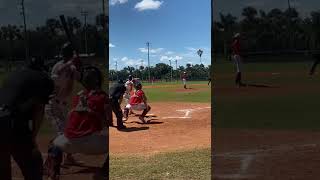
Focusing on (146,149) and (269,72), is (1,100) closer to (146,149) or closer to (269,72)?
(269,72)

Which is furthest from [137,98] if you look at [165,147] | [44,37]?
[44,37]

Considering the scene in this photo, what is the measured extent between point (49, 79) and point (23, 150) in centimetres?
56

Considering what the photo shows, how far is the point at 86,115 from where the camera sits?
411 cm

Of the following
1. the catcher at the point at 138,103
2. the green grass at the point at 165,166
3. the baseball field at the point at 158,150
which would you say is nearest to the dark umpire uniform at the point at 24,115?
the baseball field at the point at 158,150

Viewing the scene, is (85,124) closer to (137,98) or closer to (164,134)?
(164,134)

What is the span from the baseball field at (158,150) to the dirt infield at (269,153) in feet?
3.35

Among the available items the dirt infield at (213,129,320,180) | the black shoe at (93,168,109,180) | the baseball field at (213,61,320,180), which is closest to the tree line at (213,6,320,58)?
the baseball field at (213,61,320,180)

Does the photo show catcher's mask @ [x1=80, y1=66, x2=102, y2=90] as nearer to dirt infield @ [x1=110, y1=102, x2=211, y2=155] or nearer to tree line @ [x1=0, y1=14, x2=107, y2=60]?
tree line @ [x1=0, y1=14, x2=107, y2=60]

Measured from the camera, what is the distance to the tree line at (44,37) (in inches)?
158

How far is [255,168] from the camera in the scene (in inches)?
169

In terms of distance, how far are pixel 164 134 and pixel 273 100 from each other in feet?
26.8

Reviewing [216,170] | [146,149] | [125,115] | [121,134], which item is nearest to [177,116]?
[125,115]

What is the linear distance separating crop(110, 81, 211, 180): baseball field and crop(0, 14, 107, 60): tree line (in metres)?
2.99

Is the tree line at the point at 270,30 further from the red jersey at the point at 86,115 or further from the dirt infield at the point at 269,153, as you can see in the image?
the red jersey at the point at 86,115
